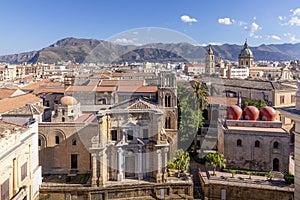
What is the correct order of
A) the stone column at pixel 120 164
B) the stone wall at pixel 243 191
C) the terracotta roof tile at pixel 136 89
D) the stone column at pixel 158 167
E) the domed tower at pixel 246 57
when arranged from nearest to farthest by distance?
the stone wall at pixel 243 191
the stone column at pixel 158 167
the stone column at pixel 120 164
the terracotta roof tile at pixel 136 89
the domed tower at pixel 246 57

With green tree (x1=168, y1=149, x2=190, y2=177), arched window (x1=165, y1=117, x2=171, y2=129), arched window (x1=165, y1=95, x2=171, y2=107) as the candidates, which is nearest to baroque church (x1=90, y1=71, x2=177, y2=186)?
green tree (x1=168, y1=149, x2=190, y2=177)

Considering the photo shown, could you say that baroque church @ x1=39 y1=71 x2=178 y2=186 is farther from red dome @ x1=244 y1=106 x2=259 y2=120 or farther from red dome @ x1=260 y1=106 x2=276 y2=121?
red dome @ x1=260 y1=106 x2=276 y2=121

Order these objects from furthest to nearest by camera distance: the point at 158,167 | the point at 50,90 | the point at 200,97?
the point at 50,90 < the point at 200,97 < the point at 158,167

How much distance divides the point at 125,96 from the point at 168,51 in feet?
21.7

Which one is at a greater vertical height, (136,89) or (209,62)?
(209,62)

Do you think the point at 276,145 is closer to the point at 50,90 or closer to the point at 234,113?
the point at 234,113

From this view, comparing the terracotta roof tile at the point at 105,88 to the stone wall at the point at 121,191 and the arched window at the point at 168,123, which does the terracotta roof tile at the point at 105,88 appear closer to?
the arched window at the point at 168,123

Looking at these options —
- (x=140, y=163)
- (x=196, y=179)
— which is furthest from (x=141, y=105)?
(x=196, y=179)

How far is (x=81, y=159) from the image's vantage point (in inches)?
799

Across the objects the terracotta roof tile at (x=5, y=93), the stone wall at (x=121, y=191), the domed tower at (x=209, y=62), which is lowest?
the stone wall at (x=121, y=191)

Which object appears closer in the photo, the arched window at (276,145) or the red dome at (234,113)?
the arched window at (276,145)

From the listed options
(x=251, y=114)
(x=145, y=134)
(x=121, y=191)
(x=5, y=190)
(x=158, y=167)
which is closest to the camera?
(x=5, y=190)

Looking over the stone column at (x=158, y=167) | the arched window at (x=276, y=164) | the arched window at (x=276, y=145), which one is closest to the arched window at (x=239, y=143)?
the arched window at (x=276, y=145)

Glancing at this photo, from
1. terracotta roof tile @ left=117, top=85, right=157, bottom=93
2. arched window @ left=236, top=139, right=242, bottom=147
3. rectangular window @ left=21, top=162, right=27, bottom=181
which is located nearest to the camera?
rectangular window @ left=21, top=162, right=27, bottom=181
